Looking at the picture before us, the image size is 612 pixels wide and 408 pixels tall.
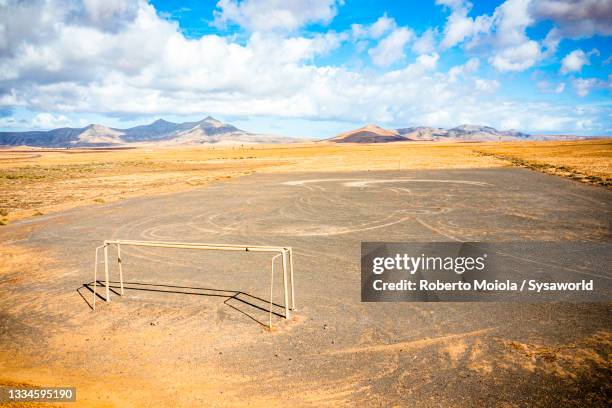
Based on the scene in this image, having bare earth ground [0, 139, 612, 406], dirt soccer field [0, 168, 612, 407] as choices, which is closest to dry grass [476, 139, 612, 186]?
bare earth ground [0, 139, 612, 406]

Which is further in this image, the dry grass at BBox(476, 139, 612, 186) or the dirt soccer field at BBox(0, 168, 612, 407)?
the dry grass at BBox(476, 139, 612, 186)

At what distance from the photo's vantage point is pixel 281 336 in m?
7.16

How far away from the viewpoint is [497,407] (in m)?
5.14

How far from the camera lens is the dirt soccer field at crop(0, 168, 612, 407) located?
5.62 meters

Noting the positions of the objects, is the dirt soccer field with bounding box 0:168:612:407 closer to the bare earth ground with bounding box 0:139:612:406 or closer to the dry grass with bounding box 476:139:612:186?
the bare earth ground with bounding box 0:139:612:406

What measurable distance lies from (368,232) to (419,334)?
7.51 m

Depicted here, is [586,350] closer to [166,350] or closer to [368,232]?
[166,350]

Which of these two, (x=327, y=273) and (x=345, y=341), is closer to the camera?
(x=345, y=341)

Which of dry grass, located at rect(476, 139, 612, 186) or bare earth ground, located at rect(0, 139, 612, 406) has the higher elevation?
dry grass, located at rect(476, 139, 612, 186)

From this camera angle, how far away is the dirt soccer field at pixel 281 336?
562 cm

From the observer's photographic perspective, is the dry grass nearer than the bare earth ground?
No

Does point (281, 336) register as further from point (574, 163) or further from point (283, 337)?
point (574, 163)

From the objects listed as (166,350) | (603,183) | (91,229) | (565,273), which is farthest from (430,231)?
(603,183)

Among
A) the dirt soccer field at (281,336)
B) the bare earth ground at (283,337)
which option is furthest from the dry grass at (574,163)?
the dirt soccer field at (281,336)
